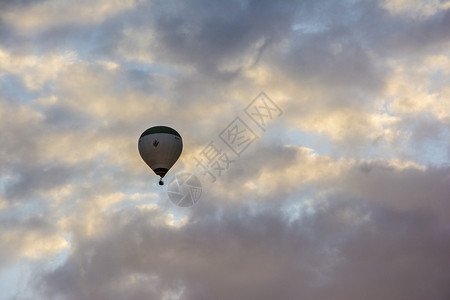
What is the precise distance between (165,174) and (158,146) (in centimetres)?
495

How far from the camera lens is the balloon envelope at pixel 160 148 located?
385ft

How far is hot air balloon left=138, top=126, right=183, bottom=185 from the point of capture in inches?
4623

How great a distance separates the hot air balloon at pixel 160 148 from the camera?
385 feet

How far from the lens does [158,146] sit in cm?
11731

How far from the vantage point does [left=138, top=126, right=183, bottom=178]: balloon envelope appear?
117438 millimetres

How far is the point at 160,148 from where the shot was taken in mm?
117250

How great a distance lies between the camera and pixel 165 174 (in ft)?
389

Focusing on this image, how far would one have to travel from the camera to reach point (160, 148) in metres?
117
